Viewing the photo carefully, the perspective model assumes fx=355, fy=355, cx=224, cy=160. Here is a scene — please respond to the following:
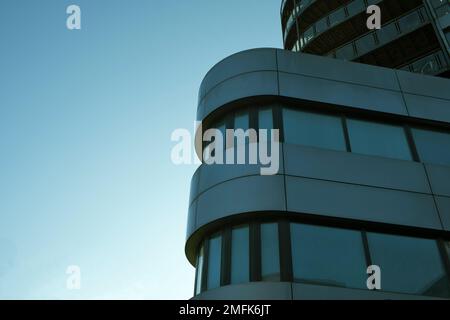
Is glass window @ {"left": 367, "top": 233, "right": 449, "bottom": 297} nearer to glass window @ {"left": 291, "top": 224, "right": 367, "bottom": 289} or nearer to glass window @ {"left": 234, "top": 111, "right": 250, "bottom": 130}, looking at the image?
glass window @ {"left": 291, "top": 224, "right": 367, "bottom": 289}

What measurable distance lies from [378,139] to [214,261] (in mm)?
5558

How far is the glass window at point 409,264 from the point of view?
7.32 m

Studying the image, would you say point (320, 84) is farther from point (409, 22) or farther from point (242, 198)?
point (409, 22)

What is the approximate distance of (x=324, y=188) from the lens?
8.19 m

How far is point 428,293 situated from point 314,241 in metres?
2.54

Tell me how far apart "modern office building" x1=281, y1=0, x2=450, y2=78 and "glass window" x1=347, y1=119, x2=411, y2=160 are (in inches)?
276

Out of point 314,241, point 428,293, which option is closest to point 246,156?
point 314,241

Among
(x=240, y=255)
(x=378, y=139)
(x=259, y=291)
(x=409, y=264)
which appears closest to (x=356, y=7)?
(x=378, y=139)

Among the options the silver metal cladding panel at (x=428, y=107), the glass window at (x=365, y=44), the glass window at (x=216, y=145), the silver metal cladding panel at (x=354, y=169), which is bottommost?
the silver metal cladding panel at (x=354, y=169)

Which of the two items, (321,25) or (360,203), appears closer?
(360,203)

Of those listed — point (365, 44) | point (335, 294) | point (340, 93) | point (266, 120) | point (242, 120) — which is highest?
point (365, 44)

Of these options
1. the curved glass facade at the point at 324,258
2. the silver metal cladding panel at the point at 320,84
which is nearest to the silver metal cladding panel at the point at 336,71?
the silver metal cladding panel at the point at 320,84

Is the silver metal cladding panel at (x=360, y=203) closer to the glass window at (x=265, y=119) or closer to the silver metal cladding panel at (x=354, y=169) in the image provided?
the silver metal cladding panel at (x=354, y=169)
